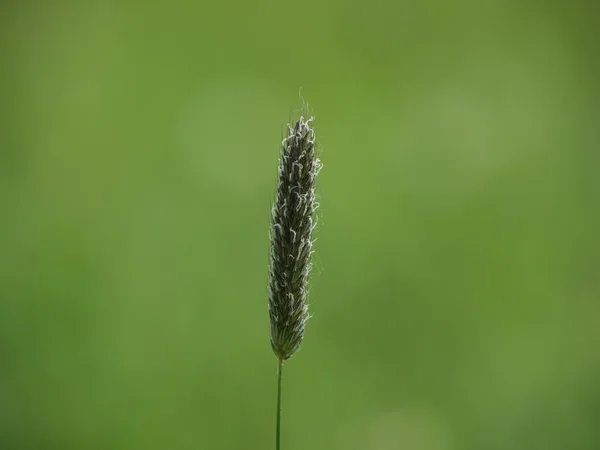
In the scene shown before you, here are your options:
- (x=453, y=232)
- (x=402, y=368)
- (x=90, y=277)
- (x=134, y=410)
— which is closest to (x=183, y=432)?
(x=134, y=410)

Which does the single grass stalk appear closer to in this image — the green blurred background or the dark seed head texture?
the dark seed head texture

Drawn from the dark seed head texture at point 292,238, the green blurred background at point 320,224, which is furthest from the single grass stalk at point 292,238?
the green blurred background at point 320,224

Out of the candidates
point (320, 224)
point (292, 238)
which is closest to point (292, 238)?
point (292, 238)

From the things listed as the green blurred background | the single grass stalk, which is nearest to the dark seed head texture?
the single grass stalk

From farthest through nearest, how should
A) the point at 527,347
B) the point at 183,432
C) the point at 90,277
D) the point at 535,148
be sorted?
the point at 535,148
the point at 527,347
the point at 90,277
the point at 183,432

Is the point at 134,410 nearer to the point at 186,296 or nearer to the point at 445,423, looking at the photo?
the point at 186,296

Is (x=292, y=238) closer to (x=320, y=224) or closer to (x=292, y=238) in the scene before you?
(x=292, y=238)

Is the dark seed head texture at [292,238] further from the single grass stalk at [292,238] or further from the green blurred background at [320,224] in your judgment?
the green blurred background at [320,224]
